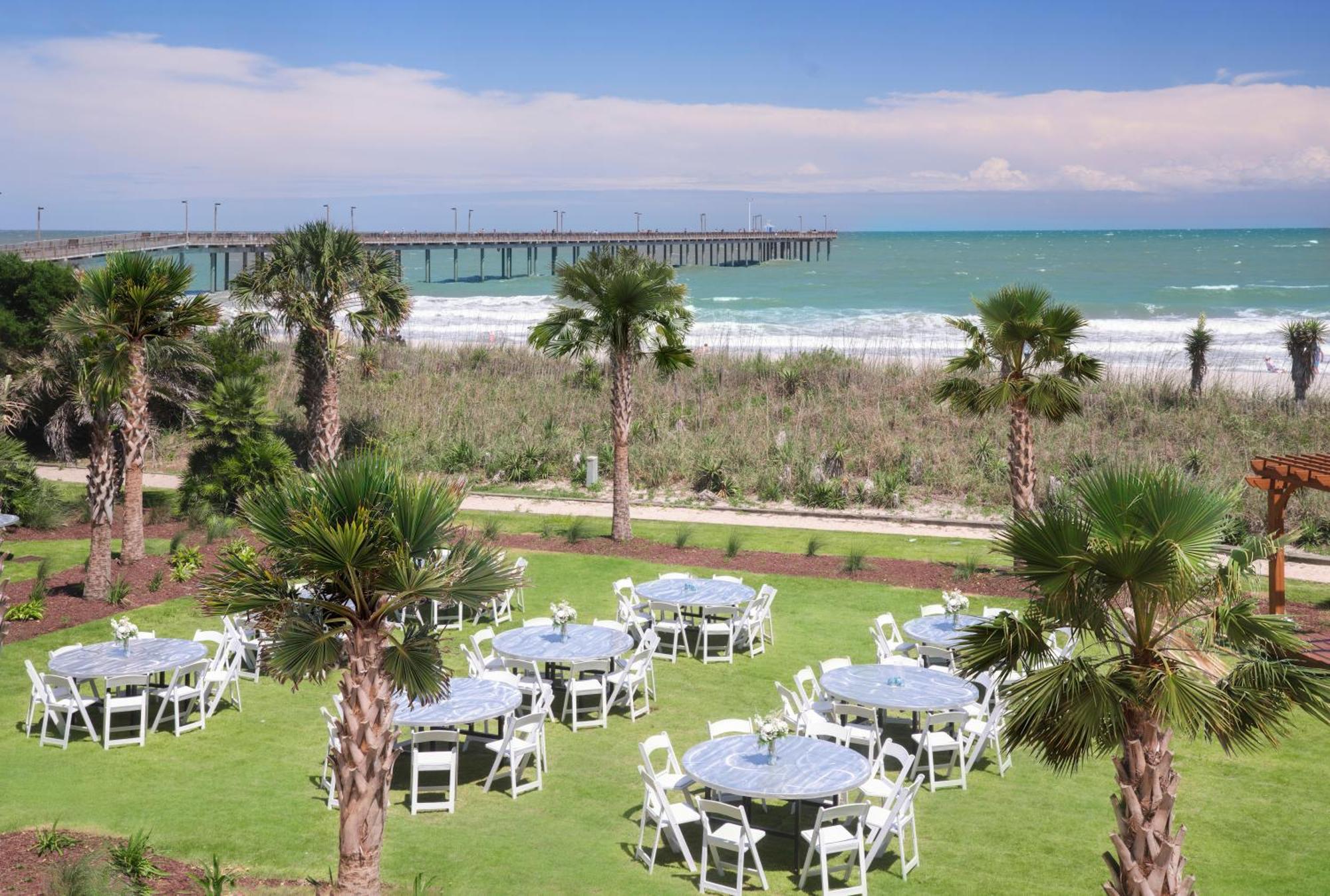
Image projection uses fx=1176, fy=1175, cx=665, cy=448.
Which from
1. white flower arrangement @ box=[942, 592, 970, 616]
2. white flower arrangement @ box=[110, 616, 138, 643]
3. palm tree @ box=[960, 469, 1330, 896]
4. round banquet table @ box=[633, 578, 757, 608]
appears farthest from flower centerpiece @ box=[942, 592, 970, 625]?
white flower arrangement @ box=[110, 616, 138, 643]

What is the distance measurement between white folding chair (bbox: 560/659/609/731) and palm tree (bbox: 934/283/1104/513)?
764 cm

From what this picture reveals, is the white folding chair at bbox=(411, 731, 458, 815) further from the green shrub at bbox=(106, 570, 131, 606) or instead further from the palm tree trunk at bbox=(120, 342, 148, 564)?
the palm tree trunk at bbox=(120, 342, 148, 564)

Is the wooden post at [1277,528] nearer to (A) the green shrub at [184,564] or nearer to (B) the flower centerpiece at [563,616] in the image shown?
(B) the flower centerpiece at [563,616]

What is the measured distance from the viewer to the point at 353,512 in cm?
755

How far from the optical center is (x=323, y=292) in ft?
79.2

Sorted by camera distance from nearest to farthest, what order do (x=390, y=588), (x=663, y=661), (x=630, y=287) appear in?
(x=390, y=588) → (x=663, y=661) → (x=630, y=287)

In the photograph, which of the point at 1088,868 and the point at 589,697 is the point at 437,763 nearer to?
the point at 589,697

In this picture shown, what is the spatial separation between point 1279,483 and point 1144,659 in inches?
371

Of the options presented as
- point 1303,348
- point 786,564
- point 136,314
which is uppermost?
point 136,314

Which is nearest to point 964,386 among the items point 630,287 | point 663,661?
point 630,287

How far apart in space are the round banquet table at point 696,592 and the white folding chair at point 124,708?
6162mm

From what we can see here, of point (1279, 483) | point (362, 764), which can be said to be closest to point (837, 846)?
point (362, 764)

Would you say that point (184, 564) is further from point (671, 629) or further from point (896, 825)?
point (896, 825)

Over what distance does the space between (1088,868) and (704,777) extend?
3115 mm
